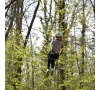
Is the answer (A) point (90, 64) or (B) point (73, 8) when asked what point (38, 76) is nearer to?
(A) point (90, 64)

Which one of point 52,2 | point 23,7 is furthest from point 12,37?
point 52,2

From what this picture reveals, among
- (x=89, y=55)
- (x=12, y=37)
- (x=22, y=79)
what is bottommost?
(x=22, y=79)

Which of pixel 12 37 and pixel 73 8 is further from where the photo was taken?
pixel 12 37

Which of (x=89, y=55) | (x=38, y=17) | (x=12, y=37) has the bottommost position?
(x=89, y=55)

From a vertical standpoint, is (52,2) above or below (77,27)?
above

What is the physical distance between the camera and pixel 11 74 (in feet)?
21.3

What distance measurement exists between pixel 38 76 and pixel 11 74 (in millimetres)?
699

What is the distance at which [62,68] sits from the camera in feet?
20.0

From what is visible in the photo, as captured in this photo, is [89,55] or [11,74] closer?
[89,55]

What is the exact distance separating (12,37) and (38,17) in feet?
2.55
